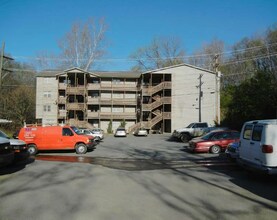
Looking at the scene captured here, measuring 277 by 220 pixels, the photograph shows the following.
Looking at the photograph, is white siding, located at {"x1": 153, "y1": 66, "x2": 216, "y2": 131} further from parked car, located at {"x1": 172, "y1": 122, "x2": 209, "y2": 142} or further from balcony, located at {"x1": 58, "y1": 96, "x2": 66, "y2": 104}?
parked car, located at {"x1": 172, "y1": 122, "x2": 209, "y2": 142}

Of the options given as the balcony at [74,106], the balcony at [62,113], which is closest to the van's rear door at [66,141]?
the balcony at [74,106]

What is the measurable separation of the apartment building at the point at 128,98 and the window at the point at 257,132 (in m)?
36.6

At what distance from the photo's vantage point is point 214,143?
62.1 feet

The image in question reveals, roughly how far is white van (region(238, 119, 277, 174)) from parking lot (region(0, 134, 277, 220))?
2.01 feet

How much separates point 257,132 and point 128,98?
142 ft

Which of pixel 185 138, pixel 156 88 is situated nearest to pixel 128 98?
pixel 156 88

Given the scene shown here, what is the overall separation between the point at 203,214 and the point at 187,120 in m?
43.0

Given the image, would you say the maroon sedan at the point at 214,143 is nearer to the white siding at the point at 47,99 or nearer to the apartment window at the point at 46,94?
the white siding at the point at 47,99

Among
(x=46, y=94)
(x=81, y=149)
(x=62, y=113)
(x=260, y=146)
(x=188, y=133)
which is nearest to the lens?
(x=260, y=146)

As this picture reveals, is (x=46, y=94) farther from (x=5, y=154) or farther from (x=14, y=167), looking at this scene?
→ (x=5, y=154)

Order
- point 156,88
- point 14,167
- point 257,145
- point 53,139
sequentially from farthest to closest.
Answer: point 156,88 < point 53,139 < point 14,167 < point 257,145

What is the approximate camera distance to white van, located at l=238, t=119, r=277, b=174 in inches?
366

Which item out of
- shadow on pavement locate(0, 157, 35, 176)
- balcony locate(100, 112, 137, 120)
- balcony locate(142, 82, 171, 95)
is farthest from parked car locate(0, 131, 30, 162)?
balcony locate(100, 112, 137, 120)

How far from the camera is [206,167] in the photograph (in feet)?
44.7
